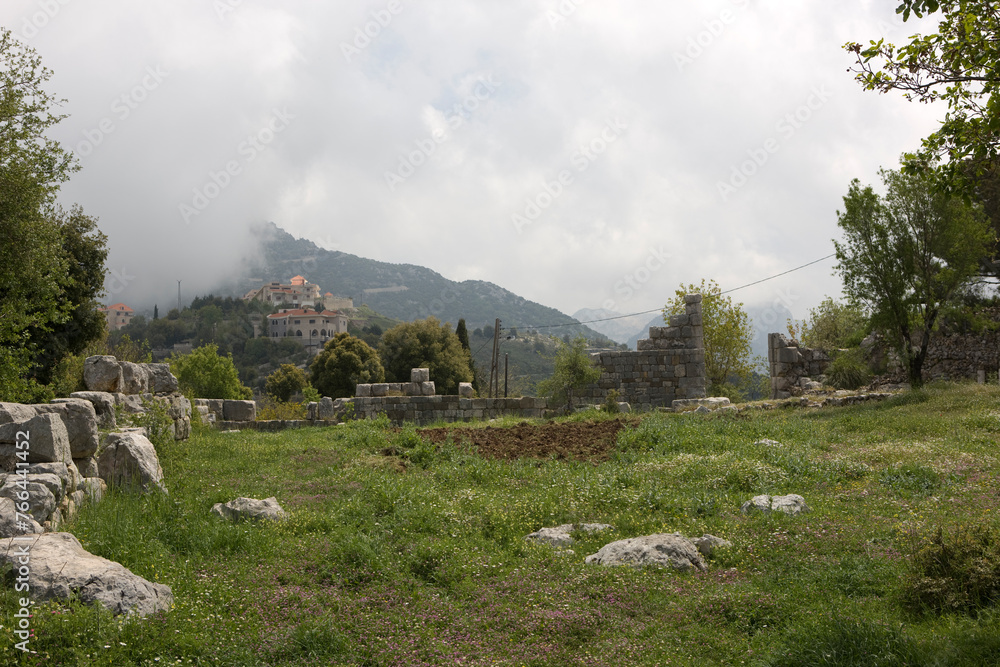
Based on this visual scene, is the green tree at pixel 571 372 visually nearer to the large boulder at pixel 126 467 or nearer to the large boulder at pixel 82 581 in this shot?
the large boulder at pixel 126 467

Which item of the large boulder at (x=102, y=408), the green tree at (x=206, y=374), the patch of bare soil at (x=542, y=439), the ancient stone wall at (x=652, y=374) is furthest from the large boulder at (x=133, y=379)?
the green tree at (x=206, y=374)

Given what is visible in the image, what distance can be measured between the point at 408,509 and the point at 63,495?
3376 millimetres

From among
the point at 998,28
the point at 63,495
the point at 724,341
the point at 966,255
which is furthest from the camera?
the point at 724,341

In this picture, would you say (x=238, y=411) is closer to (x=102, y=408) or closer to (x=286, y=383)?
(x=102, y=408)

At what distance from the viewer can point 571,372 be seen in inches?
844

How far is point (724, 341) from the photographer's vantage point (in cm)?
3108

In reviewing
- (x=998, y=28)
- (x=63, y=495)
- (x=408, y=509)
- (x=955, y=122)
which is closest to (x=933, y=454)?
(x=955, y=122)

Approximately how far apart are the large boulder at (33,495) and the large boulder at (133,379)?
6.84 m

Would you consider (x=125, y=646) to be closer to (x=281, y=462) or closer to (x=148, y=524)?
(x=148, y=524)

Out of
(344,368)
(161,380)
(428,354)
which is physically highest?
(428,354)

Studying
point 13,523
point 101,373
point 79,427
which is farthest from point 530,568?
point 101,373

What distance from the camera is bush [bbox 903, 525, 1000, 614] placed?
4.62 metres

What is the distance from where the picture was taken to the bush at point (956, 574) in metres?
4.62

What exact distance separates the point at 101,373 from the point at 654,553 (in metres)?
10.3
